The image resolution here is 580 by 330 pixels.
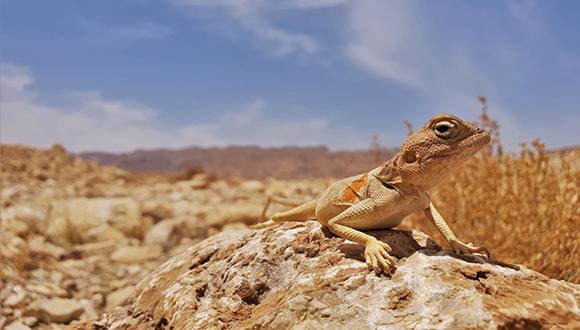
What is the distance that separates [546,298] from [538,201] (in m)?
2.89

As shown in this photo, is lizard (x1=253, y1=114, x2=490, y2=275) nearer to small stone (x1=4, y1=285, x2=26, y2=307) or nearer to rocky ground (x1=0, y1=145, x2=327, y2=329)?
rocky ground (x1=0, y1=145, x2=327, y2=329)

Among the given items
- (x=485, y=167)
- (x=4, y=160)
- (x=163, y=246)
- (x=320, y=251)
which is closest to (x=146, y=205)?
(x=163, y=246)

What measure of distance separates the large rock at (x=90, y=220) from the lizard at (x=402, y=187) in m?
7.97

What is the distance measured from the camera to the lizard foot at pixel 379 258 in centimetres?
291

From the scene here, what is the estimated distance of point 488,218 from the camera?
553 cm

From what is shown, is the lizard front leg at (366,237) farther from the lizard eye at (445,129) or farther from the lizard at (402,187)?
the lizard eye at (445,129)

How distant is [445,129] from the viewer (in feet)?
10.4

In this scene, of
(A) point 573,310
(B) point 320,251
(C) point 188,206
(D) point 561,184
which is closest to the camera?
(A) point 573,310

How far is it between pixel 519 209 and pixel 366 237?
112 inches

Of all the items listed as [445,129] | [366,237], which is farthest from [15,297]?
[445,129]

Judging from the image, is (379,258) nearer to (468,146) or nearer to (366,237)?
(366,237)

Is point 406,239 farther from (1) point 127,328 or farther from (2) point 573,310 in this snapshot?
(1) point 127,328

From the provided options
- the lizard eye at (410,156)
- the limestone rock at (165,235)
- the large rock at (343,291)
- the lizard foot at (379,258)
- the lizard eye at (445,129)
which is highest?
the lizard eye at (445,129)

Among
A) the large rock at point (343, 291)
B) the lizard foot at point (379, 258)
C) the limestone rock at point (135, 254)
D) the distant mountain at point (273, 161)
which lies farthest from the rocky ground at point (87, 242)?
the distant mountain at point (273, 161)
